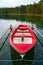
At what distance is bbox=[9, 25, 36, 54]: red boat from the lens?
17.5 metres

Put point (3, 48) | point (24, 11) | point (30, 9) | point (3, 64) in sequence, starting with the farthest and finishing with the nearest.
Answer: point (24, 11) → point (30, 9) → point (3, 48) → point (3, 64)

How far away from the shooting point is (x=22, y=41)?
2189 cm

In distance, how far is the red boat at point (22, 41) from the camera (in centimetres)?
1753

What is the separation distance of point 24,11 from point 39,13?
40.3 metres

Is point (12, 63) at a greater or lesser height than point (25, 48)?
lesser

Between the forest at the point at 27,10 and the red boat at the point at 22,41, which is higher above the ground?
the forest at the point at 27,10

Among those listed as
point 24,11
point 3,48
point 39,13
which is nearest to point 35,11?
point 39,13

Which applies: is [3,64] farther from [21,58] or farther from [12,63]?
[21,58]

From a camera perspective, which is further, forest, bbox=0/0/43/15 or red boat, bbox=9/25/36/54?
forest, bbox=0/0/43/15

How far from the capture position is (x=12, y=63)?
16.8 m

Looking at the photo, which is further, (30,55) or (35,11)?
(35,11)

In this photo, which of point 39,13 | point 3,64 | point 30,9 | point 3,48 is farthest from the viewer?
point 30,9

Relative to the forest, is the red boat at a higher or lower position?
lower

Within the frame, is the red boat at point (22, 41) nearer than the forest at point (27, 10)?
Yes
